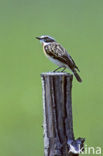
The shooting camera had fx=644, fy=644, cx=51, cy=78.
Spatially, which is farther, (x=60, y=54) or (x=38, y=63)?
Answer: (x=38, y=63)

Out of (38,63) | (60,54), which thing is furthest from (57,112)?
(38,63)

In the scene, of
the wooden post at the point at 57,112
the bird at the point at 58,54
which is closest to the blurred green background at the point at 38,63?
the bird at the point at 58,54

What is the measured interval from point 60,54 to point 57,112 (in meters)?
0.97

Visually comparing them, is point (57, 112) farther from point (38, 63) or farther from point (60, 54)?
point (38, 63)

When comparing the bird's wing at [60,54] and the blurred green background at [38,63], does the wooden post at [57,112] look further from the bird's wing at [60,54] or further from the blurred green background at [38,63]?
the blurred green background at [38,63]

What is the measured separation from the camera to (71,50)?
12.7 m

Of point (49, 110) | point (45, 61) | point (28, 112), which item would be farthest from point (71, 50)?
point (49, 110)

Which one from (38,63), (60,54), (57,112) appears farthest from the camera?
(38,63)

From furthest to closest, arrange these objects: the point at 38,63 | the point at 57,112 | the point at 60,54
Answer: the point at 38,63 → the point at 60,54 → the point at 57,112

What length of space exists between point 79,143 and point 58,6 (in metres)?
10.4

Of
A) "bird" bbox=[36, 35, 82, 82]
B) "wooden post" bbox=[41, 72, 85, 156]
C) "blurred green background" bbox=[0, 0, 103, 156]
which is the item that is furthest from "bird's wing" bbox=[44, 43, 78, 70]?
"blurred green background" bbox=[0, 0, 103, 156]

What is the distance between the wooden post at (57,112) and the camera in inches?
237

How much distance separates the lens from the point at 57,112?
6.03m

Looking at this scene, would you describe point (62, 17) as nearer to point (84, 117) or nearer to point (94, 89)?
point (94, 89)
